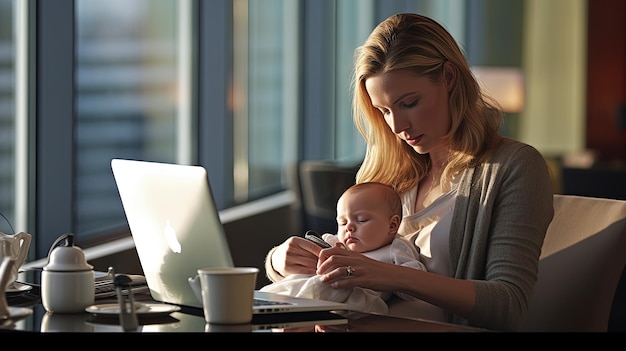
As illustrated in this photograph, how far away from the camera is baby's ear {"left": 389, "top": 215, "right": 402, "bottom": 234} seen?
7.70ft

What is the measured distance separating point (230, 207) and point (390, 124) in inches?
150

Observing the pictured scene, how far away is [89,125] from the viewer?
4.36 metres

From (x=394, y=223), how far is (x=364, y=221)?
0.28ft

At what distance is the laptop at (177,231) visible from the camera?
5.80 feet

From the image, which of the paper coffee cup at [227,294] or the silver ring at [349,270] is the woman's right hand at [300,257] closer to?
the silver ring at [349,270]

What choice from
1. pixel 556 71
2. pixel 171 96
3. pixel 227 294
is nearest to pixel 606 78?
pixel 556 71

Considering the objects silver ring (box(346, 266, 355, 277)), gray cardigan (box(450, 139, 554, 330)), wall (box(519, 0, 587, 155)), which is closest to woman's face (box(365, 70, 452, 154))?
gray cardigan (box(450, 139, 554, 330))

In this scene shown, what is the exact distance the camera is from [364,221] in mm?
2309

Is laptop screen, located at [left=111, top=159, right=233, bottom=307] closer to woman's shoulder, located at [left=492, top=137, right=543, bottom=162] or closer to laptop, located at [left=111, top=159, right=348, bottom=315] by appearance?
laptop, located at [left=111, top=159, right=348, bottom=315]

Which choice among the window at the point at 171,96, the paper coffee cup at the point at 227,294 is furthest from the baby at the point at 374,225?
the window at the point at 171,96

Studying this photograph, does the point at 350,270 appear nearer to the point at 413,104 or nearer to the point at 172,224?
the point at 172,224

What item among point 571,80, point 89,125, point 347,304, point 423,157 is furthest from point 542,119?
point 347,304

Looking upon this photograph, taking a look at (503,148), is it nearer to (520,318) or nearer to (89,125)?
(520,318)

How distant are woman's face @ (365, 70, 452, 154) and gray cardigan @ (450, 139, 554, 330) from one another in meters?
0.13
